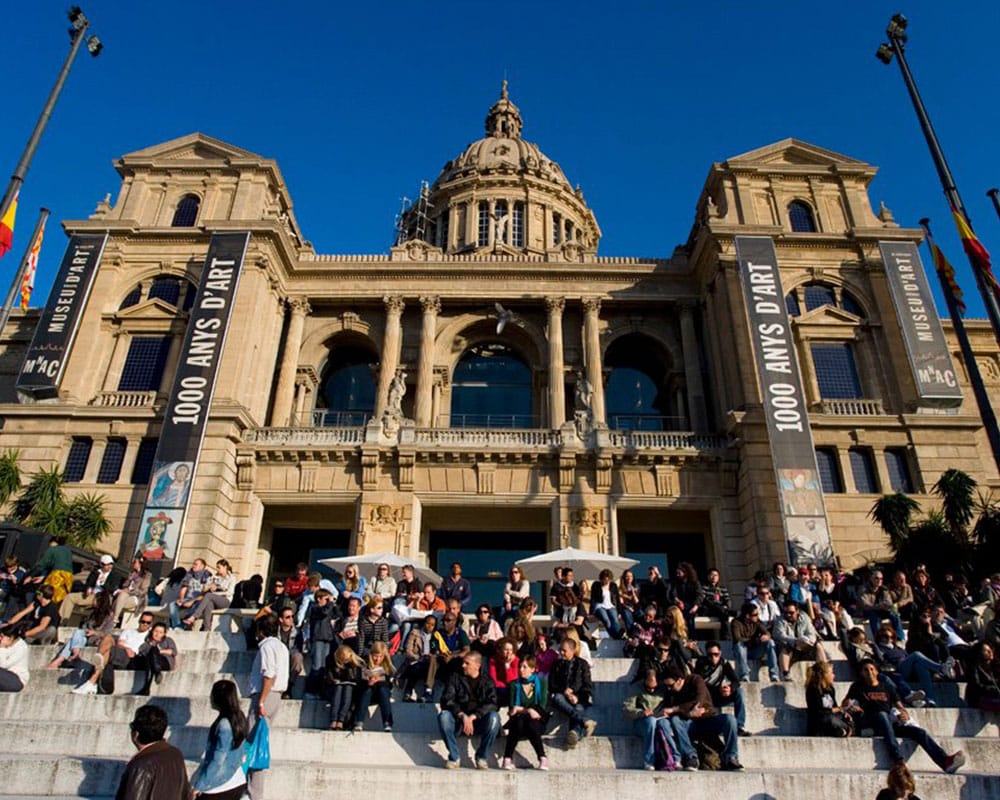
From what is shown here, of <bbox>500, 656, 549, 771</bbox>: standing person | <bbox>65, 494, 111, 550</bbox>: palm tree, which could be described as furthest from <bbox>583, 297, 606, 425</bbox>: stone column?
<bbox>500, 656, 549, 771</bbox>: standing person

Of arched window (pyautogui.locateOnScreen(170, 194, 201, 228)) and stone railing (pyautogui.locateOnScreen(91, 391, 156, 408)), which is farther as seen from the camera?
arched window (pyautogui.locateOnScreen(170, 194, 201, 228))

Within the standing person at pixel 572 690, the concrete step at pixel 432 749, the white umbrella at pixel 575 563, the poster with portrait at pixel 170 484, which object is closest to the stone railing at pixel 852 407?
the white umbrella at pixel 575 563

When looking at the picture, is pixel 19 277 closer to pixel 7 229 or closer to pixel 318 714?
pixel 7 229

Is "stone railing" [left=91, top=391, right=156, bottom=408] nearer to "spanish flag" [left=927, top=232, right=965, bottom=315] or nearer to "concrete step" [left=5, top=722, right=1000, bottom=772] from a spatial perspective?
"concrete step" [left=5, top=722, right=1000, bottom=772]

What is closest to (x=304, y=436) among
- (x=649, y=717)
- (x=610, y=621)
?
(x=610, y=621)

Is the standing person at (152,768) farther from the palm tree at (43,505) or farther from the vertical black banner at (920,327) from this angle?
the vertical black banner at (920,327)

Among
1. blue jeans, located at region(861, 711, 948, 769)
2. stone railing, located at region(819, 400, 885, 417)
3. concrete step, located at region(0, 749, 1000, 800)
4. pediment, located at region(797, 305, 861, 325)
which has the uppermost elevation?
pediment, located at region(797, 305, 861, 325)

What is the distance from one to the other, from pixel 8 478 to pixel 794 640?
24.5 meters

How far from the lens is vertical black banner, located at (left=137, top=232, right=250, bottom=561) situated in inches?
915

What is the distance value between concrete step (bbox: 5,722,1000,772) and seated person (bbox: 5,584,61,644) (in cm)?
394

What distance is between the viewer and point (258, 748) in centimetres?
726

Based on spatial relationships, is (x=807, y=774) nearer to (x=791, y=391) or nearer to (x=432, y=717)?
(x=432, y=717)

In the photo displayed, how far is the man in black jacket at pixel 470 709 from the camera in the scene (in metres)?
9.43

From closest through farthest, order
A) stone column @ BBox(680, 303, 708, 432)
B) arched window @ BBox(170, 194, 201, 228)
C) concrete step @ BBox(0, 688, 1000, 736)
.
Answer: concrete step @ BBox(0, 688, 1000, 736) → stone column @ BBox(680, 303, 708, 432) → arched window @ BBox(170, 194, 201, 228)
